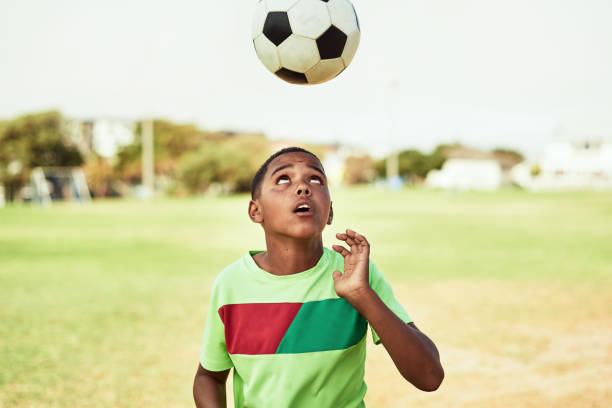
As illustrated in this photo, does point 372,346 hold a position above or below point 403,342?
below

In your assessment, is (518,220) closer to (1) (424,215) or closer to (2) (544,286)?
(1) (424,215)

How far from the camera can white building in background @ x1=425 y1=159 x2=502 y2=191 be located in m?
77.7

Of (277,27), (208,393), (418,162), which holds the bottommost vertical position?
(418,162)

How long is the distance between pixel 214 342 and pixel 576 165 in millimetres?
69997

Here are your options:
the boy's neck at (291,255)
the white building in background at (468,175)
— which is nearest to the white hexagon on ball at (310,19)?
the boy's neck at (291,255)

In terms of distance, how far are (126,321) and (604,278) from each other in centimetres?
745

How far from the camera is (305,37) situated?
3.07 m

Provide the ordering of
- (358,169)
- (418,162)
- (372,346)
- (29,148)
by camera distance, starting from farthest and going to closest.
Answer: (418,162) → (358,169) → (29,148) → (372,346)

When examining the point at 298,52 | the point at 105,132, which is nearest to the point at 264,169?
the point at 298,52

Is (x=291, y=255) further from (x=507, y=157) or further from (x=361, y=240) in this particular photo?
(x=507, y=157)

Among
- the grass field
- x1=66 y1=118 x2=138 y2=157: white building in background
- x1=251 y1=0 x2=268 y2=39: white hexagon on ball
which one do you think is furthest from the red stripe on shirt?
x1=66 y1=118 x2=138 y2=157: white building in background

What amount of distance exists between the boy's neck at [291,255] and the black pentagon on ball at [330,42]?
1.56 meters

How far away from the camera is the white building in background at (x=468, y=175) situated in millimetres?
77713

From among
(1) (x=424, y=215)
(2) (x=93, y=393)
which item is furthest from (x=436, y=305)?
(1) (x=424, y=215)
